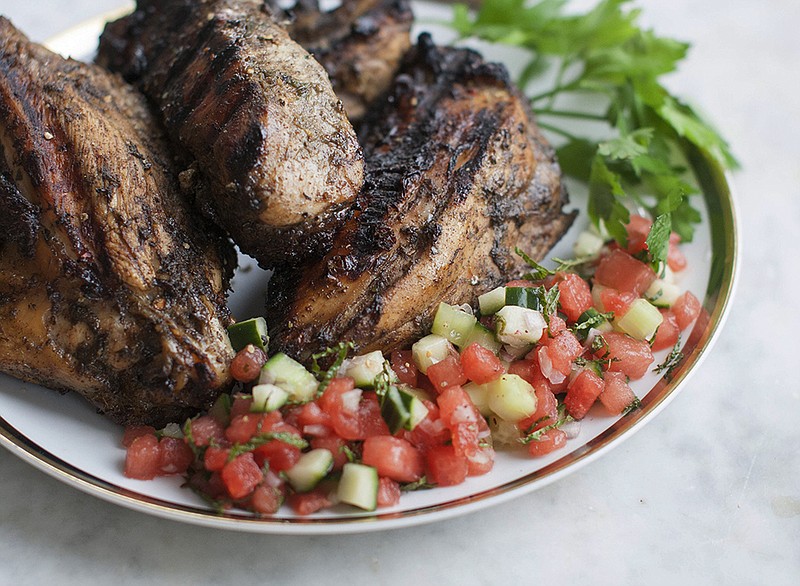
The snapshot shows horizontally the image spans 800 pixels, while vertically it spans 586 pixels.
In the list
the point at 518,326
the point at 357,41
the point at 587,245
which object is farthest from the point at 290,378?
the point at 357,41

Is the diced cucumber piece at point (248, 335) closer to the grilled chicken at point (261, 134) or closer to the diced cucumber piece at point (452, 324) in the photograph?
the grilled chicken at point (261, 134)

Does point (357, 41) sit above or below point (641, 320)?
above

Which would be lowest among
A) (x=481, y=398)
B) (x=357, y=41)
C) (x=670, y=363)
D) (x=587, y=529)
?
(x=587, y=529)

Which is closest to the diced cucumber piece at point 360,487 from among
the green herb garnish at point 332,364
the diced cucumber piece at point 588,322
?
the green herb garnish at point 332,364

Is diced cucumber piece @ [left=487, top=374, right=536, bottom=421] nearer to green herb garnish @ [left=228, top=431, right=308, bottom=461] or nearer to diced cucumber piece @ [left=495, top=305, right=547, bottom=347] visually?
diced cucumber piece @ [left=495, top=305, right=547, bottom=347]

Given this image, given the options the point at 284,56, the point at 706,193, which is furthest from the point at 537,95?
the point at 284,56

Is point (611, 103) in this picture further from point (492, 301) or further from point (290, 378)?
point (290, 378)

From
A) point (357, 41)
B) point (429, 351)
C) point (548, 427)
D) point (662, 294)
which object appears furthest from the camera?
point (357, 41)
